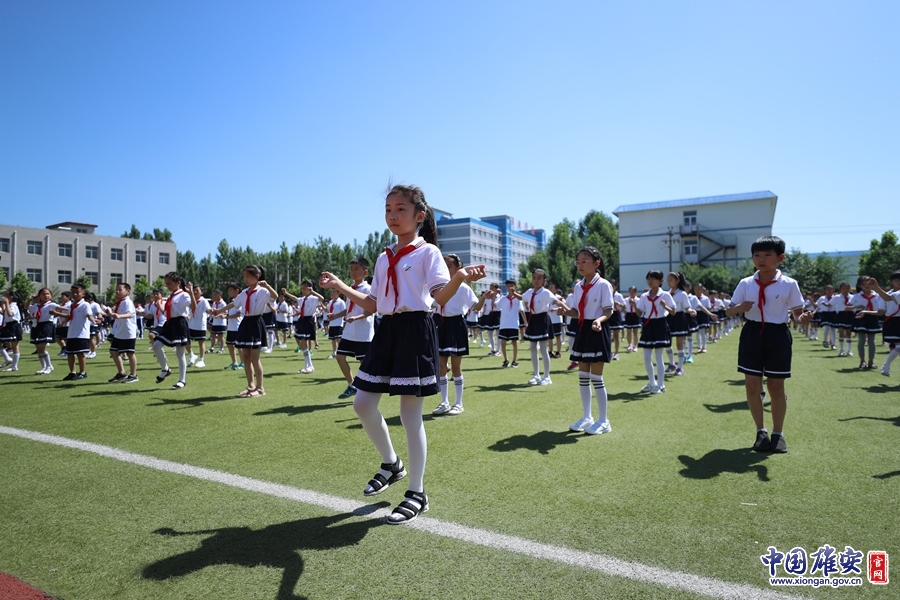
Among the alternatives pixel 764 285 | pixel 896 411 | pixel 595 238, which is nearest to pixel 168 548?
pixel 764 285

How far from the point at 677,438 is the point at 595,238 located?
2789 inches

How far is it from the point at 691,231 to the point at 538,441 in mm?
65568

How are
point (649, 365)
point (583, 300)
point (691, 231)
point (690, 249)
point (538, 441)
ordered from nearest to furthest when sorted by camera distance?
point (538, 441), point (583, 300), point (649, 365), point (691, 231), point (690, 249)

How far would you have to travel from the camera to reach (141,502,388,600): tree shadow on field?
119 inches

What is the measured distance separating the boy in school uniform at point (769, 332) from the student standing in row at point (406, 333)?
11.7ft

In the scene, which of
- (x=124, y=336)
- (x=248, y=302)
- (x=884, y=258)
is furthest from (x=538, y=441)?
(x=884, y=258)

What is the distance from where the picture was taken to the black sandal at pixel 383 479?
404cm

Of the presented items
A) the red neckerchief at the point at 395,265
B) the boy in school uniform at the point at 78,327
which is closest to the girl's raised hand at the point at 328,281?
the red neckerchief at the point at 395,265

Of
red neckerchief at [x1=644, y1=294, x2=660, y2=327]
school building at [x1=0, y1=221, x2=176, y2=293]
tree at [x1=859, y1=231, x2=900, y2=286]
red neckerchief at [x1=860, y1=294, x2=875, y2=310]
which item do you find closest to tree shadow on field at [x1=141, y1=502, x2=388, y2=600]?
red neckerchief at [x1=644, y1=294, x2=660, y2=327]

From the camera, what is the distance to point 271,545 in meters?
3.33

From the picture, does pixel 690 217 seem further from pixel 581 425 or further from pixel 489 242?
pixel 581 425

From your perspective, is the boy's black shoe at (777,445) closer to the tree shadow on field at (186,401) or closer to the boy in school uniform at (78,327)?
the tree shadow on field at (186,401)

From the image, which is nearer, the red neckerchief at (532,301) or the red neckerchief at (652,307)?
Result: the red neckerchief at (652,307)

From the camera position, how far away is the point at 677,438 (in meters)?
6.13
